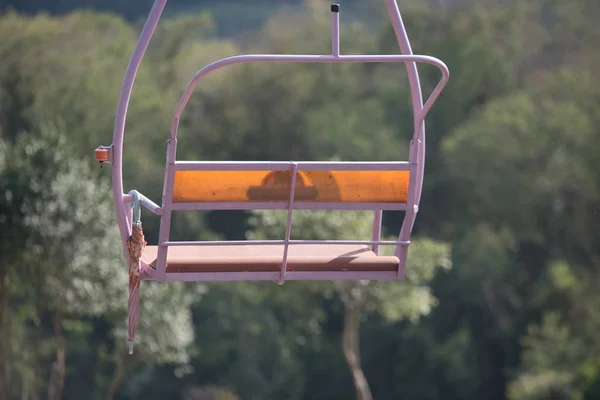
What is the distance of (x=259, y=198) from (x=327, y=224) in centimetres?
1390

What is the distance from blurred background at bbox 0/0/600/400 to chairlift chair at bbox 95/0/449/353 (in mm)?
12776

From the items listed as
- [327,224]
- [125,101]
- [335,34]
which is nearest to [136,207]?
[125,101]

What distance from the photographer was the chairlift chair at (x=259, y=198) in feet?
17.3

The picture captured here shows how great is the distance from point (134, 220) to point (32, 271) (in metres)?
13.4

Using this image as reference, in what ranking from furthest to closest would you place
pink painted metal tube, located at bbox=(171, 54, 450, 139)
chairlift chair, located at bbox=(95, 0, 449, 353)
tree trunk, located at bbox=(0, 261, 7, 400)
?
tree trunk, located at bbox=(0, 261, 7, 400)
chairlift chair, located at bbox=(95, 0, 449, 353)
pink painted metal tube, located at bbox=(171, 54, 450, 139)

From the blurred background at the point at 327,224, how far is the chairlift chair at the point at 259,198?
1278 cm

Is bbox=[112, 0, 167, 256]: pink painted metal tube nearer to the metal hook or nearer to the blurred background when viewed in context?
the metal hook

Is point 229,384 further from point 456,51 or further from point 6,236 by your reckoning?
point 456,51

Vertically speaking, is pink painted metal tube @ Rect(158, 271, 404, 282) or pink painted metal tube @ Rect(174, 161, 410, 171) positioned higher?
pink painted metal tube @ Rect(174, 161, 410, 171)

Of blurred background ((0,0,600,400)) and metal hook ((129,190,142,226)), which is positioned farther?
blurred background ((0,0,600,400))

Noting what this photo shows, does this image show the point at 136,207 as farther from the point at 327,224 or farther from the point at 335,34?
the point at 327,224

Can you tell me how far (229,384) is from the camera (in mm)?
28391

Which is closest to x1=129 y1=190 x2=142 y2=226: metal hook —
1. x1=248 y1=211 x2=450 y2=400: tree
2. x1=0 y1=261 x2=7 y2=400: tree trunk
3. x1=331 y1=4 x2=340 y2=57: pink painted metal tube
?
x1=331 y1=4 x2=340 y2=57: pink painted metal tube

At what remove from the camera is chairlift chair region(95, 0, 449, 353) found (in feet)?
17.3
